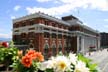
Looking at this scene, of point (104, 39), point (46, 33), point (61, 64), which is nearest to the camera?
point (61, 64)

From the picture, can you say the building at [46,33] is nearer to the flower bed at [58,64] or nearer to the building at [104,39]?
the flower bed at [58,64]

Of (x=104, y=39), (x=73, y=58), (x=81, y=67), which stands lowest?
(x=104, y=39)

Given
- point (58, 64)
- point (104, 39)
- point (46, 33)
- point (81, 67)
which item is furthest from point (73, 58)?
point (104, 39)

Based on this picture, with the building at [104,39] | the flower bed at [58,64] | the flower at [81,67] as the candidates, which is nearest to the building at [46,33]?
the flower bed at [58,64]

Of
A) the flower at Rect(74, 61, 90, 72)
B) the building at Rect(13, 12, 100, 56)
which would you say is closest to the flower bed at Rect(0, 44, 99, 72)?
the flower at Rect(74, 61, 90, 72)

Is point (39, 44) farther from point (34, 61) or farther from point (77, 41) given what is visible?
point (34, 61)

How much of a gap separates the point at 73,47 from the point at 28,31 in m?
22.1

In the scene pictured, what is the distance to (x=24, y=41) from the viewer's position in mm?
65688

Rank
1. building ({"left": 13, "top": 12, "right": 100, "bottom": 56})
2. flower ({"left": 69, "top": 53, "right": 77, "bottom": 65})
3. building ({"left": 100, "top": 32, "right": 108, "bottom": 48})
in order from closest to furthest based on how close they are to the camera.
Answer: flower ({"left": 69, "top": 53, "right": 77, "bottom": 65}), building ({"left": 13, "top": 12, "right": 100, "bottom": 56}), building ({"left": 100, "top": 32, "right": 108, "bottom": 48})

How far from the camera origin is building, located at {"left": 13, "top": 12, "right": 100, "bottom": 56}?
198 ft

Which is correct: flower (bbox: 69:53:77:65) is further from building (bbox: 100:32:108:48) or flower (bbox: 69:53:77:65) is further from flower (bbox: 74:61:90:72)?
building (bbox: 100:32:108:48)

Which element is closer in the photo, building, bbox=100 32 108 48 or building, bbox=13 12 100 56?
building, bbox=13 12 100 56

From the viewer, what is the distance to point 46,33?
63.3 m

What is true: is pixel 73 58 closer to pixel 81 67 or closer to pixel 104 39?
pixel 81 67
